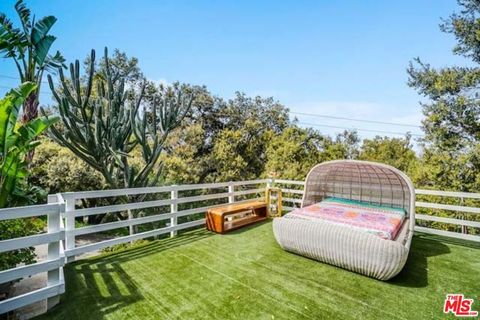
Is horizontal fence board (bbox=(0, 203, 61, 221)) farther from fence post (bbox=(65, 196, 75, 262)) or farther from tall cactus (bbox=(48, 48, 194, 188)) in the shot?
tall cactus (bbox=(48, 48, 194, 188))

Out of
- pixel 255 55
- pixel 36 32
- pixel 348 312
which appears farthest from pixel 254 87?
pixel 348 312

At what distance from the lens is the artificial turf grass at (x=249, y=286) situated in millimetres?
2475

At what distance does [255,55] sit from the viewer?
35.7 feet

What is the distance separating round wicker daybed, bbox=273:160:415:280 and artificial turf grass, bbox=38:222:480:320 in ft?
0.65

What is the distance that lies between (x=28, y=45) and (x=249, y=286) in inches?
337

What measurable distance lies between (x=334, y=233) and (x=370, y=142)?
20789mm

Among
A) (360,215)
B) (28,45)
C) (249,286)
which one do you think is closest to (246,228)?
(360,215)

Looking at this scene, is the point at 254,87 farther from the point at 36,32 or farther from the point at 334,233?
the point at 334,233

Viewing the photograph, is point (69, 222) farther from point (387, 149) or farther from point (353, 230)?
point (387, 149)

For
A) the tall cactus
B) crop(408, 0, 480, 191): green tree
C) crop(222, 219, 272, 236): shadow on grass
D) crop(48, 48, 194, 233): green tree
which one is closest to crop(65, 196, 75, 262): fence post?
crop(48, 48, 194, 233): green tree

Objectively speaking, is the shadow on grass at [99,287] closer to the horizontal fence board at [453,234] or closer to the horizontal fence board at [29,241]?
the horizontal fence board at [29,241]

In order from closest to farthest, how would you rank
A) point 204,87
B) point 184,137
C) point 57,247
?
point 57,247, point 184,137, point 204,87

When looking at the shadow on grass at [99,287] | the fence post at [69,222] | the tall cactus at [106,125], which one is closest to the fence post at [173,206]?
the shadow on grass at [99,287]

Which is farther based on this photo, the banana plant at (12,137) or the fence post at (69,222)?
the fence post at (69,222)
